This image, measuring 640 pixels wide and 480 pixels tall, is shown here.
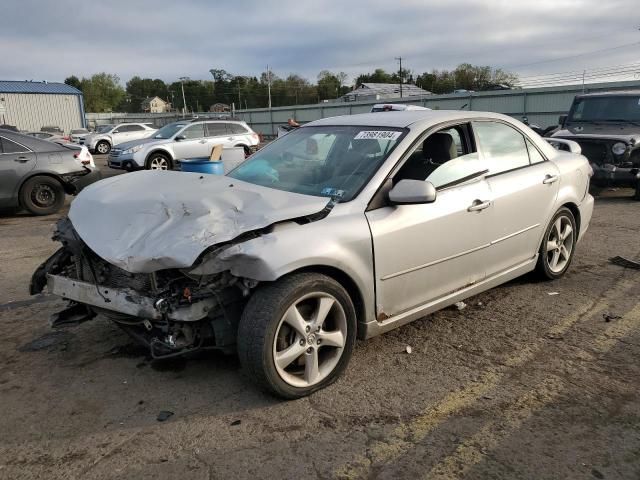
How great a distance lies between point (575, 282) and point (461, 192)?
2.08 meters

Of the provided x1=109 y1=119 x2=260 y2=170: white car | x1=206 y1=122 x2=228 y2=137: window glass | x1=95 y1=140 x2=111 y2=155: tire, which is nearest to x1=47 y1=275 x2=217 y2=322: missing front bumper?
x1=109 y1=119 x2=260 y2=170: white car

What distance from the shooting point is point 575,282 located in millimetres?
5191

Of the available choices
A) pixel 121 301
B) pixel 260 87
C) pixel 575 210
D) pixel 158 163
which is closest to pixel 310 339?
pixel 121 301

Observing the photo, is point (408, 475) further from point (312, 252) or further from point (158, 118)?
point (158, 118)

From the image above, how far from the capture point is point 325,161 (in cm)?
398

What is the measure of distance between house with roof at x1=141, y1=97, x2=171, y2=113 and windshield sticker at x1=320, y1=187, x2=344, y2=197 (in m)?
108

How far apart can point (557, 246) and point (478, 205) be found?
158 cm

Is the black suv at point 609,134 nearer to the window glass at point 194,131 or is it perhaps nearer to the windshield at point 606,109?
the windshield at point 606,109

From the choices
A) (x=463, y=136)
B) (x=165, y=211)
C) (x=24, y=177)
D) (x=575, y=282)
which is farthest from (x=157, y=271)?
(x=24, y=177)

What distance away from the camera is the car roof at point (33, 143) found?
9.26m

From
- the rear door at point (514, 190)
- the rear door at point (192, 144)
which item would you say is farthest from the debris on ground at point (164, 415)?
the rear door at point (192, 144)

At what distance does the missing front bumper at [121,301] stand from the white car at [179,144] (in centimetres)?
1264

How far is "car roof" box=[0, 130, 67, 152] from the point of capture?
926cm

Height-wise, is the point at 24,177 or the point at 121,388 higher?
the point at 24,177
